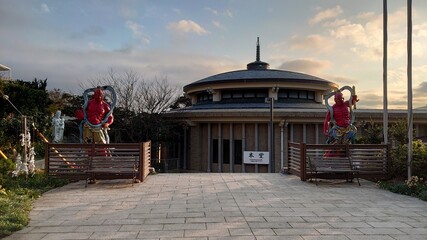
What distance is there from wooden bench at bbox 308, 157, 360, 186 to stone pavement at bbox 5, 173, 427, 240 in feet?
1.63

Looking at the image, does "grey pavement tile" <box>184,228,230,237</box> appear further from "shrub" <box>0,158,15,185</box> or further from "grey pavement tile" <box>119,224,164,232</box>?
"shrub" <box>0,158,15,185</box>

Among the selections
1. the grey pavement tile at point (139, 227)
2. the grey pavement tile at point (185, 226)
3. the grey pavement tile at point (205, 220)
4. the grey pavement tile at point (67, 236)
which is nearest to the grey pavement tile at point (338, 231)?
the grey pavement tile at point (205, 220)

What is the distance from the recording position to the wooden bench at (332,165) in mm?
11234

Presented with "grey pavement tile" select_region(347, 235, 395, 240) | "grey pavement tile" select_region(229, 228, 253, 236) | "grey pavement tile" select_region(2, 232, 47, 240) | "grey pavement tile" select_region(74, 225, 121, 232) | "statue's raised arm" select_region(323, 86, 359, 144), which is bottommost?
"grey pavement tile" select_region(2, 232, 47, 240)

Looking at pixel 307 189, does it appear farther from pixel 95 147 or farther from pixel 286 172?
pixel 95 147

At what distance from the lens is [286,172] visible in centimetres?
1429

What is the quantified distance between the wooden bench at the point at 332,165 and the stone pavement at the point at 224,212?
498 mm

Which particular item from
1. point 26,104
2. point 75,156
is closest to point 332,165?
point 75,156

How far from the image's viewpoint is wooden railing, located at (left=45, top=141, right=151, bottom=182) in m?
11.3

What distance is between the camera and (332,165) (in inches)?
450

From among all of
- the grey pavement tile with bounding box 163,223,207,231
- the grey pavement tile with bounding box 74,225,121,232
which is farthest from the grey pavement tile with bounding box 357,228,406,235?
the grey pavement tile with bounding box 74,225,121,232

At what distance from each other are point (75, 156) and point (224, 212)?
6155 mm

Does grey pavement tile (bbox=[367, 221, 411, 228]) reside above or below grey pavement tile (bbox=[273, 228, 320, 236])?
below

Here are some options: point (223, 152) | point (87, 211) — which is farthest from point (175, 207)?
point (223, 152)
